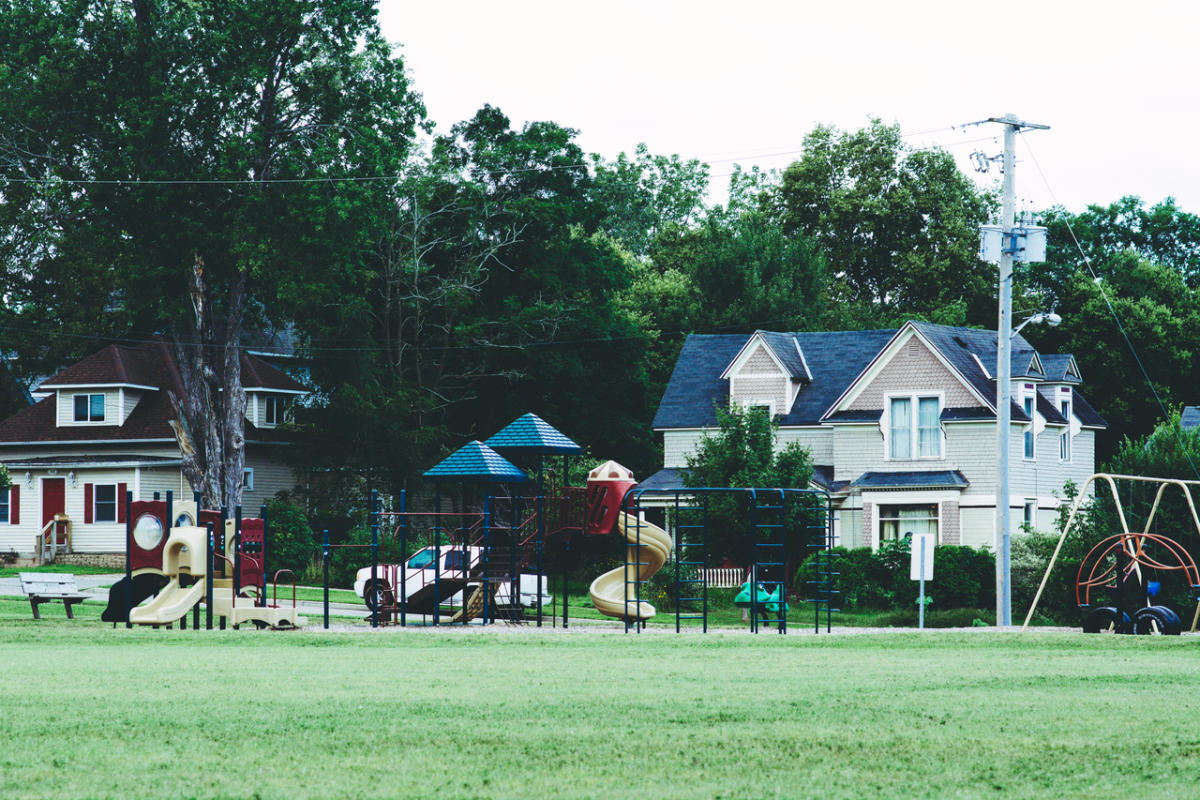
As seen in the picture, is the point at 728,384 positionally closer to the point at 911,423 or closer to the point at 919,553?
the point at 911,423

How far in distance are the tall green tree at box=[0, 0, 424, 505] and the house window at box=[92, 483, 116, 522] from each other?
966cm

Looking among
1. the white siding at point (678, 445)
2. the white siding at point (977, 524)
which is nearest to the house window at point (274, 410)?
the white siding at point (678, 445)

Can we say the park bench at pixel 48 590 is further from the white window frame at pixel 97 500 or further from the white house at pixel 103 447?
the white window frame at pixel 97 500

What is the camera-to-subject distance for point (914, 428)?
51.8 m

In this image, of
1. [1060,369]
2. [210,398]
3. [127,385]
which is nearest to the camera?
[210,398]

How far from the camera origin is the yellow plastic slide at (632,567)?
32.2 metres

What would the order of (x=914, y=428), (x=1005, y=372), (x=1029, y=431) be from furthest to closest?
(x=1029, y=431)
(x=914, y=428)
(x=1005, y=372)

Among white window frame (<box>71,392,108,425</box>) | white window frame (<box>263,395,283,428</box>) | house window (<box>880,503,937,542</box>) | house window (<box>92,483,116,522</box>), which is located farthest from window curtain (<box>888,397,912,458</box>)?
white window frame (<box>71,392,108,425</box>)

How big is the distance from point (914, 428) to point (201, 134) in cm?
2477

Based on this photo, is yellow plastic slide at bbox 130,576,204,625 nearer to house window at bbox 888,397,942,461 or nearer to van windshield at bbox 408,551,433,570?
van windshield at bbox 408,551,433,570

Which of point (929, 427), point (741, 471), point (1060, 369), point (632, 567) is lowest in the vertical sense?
point (632, 567)

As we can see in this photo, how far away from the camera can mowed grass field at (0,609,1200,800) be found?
8.90m

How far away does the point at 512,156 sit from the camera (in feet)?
195

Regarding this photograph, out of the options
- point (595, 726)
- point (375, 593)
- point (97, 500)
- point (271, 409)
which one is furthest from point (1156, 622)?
point (271, 409)
